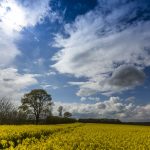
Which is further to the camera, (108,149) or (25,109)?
(25,109)

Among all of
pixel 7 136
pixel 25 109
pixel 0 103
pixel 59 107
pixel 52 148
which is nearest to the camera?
pixel 52 148

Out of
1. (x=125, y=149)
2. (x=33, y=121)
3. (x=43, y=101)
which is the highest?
(x=43, y=101)

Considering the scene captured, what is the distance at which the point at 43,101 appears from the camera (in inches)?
3563

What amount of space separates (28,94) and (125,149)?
77.9 metres

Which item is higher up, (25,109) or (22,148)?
(25,109)

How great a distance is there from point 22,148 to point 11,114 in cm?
9921

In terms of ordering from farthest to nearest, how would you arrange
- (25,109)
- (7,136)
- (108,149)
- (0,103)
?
(0,103)
(25,109)
(7,136)
(108,149)

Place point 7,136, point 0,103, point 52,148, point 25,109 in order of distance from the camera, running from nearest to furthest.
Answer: point 52,148 < point 7,136 < point 25,109 < point 0,103

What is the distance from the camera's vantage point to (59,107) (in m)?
133

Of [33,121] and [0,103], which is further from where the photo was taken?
[0,103]

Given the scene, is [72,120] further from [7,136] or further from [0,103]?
[7,136]

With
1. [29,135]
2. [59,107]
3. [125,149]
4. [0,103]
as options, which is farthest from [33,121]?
[125,149]

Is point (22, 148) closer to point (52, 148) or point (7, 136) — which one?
point (52, 148)

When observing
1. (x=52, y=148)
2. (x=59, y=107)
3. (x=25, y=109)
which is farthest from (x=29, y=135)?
(x=59, y=107)
